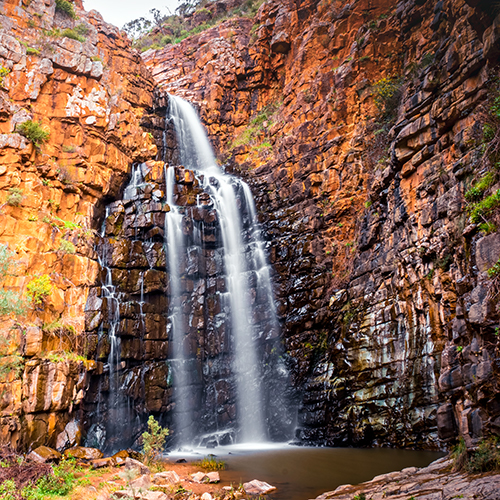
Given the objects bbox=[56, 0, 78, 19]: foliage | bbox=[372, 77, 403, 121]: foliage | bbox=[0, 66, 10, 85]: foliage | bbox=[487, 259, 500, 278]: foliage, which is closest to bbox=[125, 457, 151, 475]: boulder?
bbox=[487, 259, 500, 278]: foliage

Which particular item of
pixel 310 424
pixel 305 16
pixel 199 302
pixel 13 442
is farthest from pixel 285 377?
pixel 305 16

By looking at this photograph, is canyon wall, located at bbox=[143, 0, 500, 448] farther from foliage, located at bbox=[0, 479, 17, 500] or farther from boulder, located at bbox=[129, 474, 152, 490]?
foliage, located at bbox=[0, 479, 17, 500]

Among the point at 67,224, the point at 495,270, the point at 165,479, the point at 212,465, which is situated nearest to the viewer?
the point at 495,270

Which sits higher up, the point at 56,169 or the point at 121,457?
the point at 56,169

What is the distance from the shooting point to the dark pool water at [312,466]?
976cm

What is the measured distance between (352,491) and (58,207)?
17238 millimetres

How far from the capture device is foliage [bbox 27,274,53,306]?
15709 millimetres

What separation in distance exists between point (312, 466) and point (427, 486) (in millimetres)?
5395

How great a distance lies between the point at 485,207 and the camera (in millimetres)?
8773

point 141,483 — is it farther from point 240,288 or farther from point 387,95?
point 387,95

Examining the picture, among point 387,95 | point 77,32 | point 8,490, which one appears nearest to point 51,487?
point 8,490

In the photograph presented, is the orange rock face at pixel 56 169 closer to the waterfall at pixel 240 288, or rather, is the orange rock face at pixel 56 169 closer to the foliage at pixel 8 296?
the foliage at pixel 8 296


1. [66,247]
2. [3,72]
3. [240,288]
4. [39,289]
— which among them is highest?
[3,72]

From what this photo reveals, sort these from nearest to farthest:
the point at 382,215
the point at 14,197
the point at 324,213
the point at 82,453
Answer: the point at 82,453 < the point at 14,197 < the point at 382,215 < the point at 324,213
